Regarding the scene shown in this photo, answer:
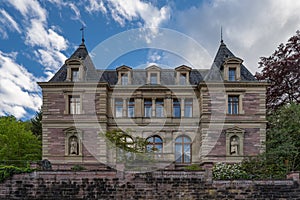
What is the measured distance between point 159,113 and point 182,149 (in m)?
3.27

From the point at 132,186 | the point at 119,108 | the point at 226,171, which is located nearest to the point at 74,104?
the point at 119,108

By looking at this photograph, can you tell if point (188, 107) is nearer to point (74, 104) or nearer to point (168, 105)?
point (168, 105)

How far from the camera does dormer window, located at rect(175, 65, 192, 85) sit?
2580cm

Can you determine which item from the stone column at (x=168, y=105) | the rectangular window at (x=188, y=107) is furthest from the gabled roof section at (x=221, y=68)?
the stone column at (x=168, y=105)

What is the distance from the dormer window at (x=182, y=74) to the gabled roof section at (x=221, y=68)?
158 cm

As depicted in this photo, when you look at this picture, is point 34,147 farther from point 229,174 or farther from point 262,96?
point 262,96

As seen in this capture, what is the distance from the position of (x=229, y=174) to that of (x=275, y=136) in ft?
13.5

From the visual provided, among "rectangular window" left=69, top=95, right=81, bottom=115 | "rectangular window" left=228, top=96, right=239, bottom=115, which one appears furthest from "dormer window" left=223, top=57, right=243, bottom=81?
"rectangular window" left=69, top=95, right=81, bottom=115

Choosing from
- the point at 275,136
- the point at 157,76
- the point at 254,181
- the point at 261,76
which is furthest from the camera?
the point at 261,76

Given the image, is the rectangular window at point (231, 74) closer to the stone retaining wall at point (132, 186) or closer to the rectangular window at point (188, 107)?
the rectangular window at point (188, 107)

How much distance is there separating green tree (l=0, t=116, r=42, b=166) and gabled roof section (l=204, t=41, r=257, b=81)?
51.2 feet

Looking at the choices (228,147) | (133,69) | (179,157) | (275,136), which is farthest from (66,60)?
(275,136)

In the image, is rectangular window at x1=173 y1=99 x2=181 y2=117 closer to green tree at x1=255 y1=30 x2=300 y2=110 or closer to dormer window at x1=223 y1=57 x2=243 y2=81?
dormer window at x1=223 y1=57 x2=243 y2=81

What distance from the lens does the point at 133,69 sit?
26.7 m
